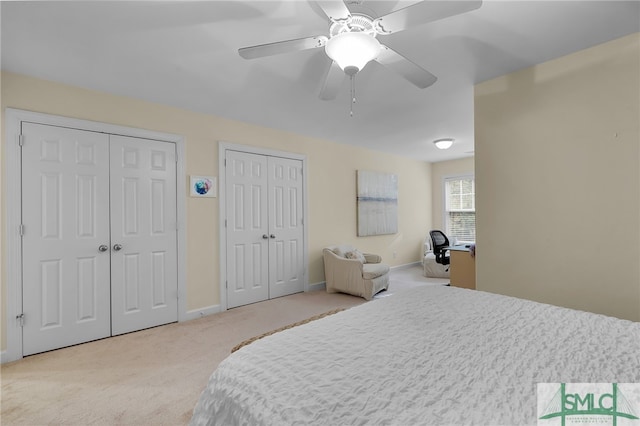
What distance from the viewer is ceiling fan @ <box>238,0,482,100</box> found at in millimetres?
1331

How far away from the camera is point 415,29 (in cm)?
200

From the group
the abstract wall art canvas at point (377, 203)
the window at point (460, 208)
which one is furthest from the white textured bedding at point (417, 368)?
the window at point (460, 208)

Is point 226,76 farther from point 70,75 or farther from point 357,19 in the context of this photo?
point 357,19

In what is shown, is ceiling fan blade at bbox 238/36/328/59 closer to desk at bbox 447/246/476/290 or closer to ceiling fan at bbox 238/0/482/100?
ceiling fan at bbox 238/0/482/100

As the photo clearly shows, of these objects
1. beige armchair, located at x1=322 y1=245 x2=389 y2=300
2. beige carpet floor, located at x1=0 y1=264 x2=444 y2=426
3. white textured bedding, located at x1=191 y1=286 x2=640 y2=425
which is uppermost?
white textured bedding, located at x1=191 y1=286 x2=640 y2=425

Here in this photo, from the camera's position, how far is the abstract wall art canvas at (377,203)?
5.50 meters

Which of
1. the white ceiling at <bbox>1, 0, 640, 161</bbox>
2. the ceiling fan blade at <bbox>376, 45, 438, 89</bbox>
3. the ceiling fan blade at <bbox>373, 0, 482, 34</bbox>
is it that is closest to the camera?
the ceiling fan blade at <bbox>373, 0, 482, 34</bbox>

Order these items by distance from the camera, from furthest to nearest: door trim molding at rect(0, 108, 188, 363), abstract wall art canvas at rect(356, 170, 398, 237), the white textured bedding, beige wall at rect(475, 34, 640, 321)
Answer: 1. abstract wall art canvas at rect(356, 170, 398, 237)
2. door trim molding at rect(0, 108, 188, 363)
3. beige wall at rect(475, 34, 640, 321)
4. the white textured bedding

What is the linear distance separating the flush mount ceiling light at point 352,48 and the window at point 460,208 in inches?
224

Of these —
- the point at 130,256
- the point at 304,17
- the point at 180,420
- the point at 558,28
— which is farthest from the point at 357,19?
the point at 130,256

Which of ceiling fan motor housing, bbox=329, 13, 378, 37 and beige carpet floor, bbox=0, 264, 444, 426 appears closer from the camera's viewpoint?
ceiling fan motor housing, bbox=329, 13, 378, 37

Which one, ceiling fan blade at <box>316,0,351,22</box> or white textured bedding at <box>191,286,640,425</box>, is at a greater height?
ceiling fan blade at <box>316,0,351,22</box>

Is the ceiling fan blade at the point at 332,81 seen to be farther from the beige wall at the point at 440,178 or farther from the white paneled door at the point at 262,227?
the beige wall at the point at 440,178

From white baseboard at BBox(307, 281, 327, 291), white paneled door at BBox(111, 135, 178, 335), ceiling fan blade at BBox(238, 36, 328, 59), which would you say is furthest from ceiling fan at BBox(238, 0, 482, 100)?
white baseboard at BBox(307, 281, 327, 291)
